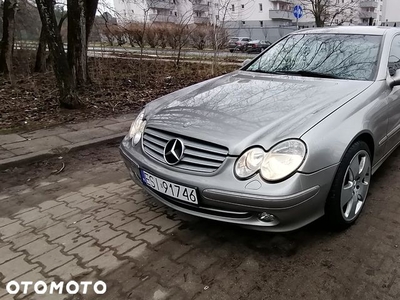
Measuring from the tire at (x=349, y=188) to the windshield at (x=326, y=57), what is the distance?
0.80 meters

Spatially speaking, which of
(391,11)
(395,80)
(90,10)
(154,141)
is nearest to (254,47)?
(90,10)

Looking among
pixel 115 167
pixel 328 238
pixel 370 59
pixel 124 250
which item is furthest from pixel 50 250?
pixel 370 59

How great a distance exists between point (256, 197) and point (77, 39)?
6570 mm

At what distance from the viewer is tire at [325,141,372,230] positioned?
235 cm

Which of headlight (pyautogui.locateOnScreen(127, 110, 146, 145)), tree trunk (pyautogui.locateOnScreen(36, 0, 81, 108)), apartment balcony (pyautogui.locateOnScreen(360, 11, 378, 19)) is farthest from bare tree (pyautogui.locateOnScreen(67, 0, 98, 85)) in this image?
apartment balcony (pyautogui.locateOnScreen(360, 11, 378, 19))

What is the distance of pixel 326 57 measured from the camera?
132 inches

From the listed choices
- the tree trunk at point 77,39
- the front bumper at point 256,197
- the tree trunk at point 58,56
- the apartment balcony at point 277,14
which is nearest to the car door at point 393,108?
the front bumper at point 256,197

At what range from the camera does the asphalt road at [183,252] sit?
6.87ft

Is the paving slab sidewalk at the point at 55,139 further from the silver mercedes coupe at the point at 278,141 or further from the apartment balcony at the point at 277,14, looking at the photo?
the apartment balcony at the point at 277,14

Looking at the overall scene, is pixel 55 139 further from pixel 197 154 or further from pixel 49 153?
pixel 197 154

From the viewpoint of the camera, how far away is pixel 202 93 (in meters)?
3.11

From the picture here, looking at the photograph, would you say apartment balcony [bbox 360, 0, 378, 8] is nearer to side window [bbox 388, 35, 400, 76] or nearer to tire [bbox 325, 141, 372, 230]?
side window [bbox 388, 35, 400, 76]

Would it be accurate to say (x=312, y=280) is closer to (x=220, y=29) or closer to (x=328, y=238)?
(x=328, y=238)

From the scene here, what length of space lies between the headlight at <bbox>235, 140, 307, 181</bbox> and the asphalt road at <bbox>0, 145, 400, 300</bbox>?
65cm
